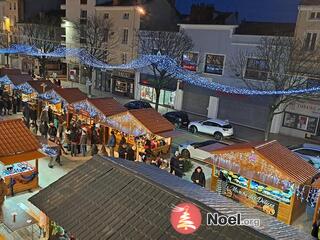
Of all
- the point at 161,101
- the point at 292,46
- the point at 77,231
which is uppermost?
the point at 292,46

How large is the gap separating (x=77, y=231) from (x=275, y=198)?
9.09 m

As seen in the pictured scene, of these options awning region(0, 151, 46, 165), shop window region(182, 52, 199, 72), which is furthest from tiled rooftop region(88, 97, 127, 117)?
shop window region(182, 52, 199, 72)

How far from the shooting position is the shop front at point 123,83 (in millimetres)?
39875

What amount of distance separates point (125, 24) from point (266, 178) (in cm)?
3065

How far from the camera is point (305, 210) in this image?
14391 millimetres

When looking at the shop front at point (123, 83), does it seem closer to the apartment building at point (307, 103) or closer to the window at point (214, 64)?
the window at point (214, 64)

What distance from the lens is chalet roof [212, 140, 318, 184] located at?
13.0 metres

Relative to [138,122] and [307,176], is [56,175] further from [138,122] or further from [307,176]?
[307,176]

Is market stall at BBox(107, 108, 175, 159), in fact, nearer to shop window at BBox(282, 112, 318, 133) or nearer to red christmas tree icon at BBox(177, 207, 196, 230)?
red christmas tree icon at BBox(177, 207, 196, 230)

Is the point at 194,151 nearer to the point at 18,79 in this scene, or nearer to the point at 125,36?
the point at 18,79

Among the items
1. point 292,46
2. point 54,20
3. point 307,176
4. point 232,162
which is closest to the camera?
point 307,176

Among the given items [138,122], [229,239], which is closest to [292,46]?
[138,122]

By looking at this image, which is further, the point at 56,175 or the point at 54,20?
the point at 54,20

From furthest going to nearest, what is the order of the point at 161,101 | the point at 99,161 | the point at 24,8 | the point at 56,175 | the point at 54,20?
1. the point at 24,8
2. the point at 54,20
3. the point at 161,101
4. the point at 56,175
5. the point at 99,161
